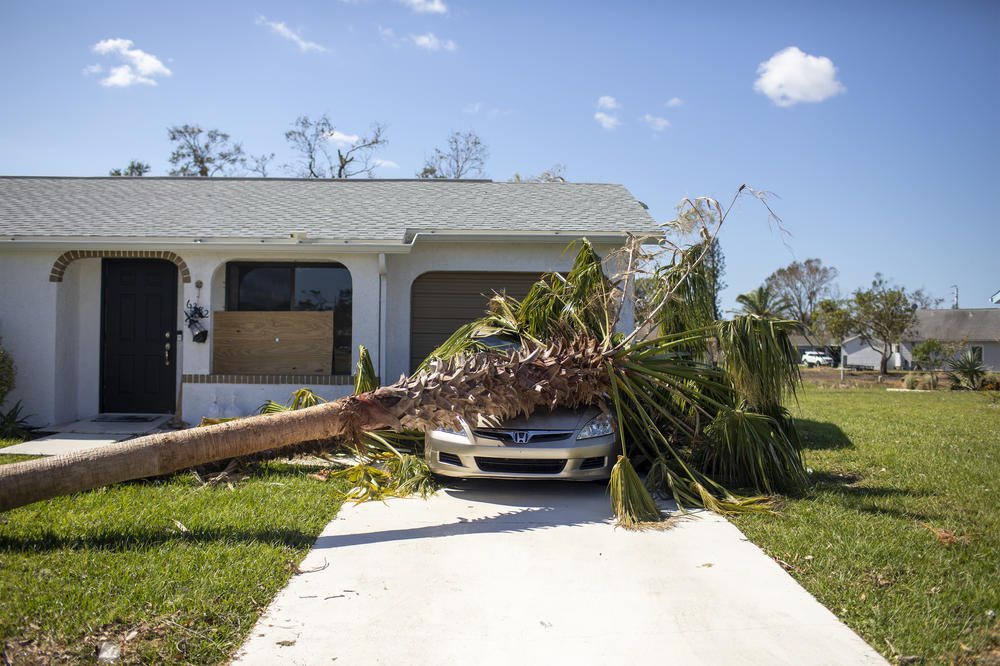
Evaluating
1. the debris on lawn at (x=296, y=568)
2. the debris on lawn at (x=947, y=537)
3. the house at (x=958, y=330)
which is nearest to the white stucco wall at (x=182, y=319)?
the debris on lawn at (x=296, y=568)

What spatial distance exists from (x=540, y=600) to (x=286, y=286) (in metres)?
8.43

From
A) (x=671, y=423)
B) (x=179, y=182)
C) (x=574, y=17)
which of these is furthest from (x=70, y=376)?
(x=574, y=17)

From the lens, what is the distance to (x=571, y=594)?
3709 mm

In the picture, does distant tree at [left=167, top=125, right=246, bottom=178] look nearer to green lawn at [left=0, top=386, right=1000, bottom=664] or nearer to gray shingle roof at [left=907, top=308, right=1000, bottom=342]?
green lawn at [left=0, top=386, right=1000, bottom=664]

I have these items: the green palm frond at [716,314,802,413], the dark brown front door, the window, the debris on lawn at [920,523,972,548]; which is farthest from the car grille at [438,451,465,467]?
the dark brown front door

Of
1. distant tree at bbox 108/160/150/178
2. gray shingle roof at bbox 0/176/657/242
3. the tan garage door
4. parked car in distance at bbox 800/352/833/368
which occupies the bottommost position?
parked car in distance at bbox 800/352/833/368

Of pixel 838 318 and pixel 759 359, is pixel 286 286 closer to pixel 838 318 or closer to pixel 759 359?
pixel 759 359

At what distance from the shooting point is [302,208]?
11344 mm

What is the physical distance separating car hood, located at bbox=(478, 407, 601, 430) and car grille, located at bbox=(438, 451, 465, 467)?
495mm

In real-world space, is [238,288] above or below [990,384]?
above

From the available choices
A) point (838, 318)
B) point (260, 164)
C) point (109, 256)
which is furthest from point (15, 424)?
point (838, 318)

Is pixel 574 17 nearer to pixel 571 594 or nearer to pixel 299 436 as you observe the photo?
pixel 299 436

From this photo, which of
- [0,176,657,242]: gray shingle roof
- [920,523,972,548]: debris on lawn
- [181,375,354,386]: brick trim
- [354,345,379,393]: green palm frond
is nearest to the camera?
[920,523,972,548]: debris on lawn

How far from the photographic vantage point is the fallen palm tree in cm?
503
